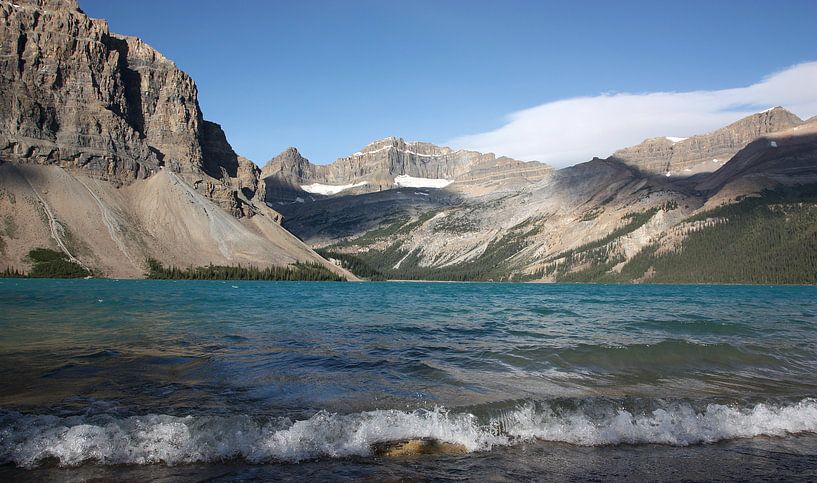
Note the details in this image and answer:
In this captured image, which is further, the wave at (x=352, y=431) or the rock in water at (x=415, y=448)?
the rock in water at (x=415, y=448)

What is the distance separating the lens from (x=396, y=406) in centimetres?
1509

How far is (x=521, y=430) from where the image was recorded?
44.8 feet

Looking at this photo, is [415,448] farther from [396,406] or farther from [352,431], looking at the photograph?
[396,406]

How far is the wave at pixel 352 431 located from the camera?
11047 mm

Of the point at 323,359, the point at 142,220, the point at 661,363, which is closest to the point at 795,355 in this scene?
the point at 661,363

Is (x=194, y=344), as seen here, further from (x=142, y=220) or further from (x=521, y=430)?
(x=142, y=220)

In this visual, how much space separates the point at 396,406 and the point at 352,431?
2.75 m

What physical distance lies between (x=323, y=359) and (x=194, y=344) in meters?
7.53

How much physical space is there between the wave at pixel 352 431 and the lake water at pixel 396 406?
0.15 ft

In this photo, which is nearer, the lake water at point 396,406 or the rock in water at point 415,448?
the lake water at point 396,406

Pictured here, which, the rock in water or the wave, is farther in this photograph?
the rock in water

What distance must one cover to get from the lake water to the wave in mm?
45

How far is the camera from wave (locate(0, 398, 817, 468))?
11.0 metres

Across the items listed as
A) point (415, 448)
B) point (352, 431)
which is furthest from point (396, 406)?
point (415, 448)
